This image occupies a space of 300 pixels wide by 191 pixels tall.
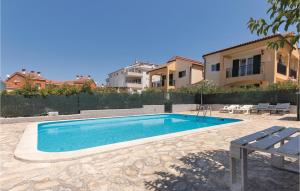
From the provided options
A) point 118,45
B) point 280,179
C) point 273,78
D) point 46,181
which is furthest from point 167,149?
point 118,45

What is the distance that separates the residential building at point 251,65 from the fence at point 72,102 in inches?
358

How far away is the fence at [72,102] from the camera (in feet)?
39.6

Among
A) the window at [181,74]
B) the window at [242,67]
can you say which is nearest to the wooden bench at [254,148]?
the window at [242,67]

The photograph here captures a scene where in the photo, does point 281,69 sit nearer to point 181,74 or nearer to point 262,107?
point 262,107

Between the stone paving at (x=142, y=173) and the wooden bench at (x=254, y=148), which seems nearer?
the wooden bench at (x=254, y=148)

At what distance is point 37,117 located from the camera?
12109mm

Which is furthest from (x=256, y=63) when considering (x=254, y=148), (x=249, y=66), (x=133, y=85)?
(x=133, y=85)

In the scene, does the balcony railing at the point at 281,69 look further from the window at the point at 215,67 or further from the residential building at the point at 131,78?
the residential building at the point at 131,78

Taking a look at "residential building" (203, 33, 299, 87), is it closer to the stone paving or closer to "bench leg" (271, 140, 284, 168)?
"bench leg" (271, 140, 284, 168)

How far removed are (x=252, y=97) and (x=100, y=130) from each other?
15.3 metres

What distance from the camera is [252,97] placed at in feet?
57.2

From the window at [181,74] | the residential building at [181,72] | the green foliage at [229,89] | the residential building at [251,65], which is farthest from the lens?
the window at [181,74]

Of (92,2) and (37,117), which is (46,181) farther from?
(92,2)

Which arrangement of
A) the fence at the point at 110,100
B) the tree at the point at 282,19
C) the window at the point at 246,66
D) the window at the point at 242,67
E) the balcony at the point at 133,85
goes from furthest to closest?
the balcony at the point at 133,85 < the window at the point at 242,67 < the window at the point at 246,66 < the fence at the point at 110,100 < the tree at the point at 282,19
